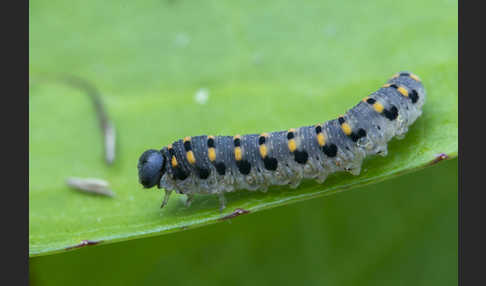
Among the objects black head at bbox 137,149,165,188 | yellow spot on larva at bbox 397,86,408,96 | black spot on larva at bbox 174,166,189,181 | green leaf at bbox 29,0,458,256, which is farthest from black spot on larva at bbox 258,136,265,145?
yellow spot on larva at bbox 397,86,408,96

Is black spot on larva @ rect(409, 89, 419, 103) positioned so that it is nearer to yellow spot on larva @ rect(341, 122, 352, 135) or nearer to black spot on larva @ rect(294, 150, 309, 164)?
yellow spot on larva @ rect(341, 122, 352, 135)

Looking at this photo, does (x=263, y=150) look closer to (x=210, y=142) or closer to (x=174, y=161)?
(x=210, y=142)

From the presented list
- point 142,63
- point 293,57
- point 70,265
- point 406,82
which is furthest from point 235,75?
point 70,265

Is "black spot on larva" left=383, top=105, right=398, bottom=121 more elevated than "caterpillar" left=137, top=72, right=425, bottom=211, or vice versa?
"black spot on larva" left=383, top=105, right=398, bottom=121

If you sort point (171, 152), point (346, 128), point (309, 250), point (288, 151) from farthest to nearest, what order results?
point (309, 250) → point (171, 152) → point (288, 151) → point (346, 128)

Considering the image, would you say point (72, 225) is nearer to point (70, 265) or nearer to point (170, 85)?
point (70, 265)

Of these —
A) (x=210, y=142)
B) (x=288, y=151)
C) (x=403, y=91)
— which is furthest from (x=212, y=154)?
(x=403, y=91)
